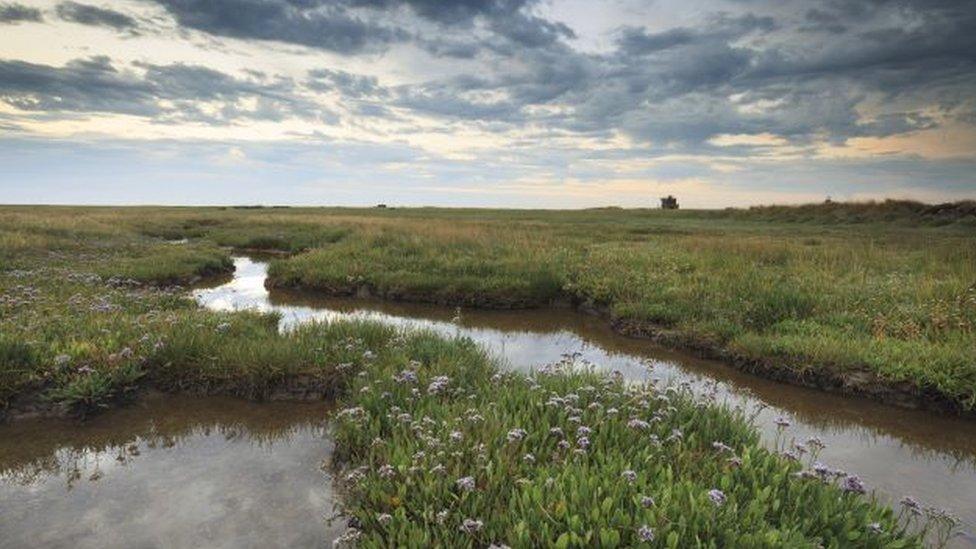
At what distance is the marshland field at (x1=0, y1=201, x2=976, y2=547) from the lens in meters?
5.04

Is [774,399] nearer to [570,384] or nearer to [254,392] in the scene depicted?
[570,384]

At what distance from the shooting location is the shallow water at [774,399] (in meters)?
7.57

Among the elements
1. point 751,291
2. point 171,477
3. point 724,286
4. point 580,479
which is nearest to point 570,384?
point 580,479

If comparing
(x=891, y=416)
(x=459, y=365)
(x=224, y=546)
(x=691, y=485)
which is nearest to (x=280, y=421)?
(x=459, y=365)

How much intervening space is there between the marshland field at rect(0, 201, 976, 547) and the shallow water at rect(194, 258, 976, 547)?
6 cm

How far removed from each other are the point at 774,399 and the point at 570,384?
464 centimetres

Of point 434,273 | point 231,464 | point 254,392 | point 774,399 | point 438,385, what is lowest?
point 774,399

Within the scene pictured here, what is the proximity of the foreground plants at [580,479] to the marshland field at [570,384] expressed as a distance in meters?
0.03

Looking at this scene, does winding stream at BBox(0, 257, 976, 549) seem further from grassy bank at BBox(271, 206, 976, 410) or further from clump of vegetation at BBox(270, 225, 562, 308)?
clump of vegetation at BBox(270, 225, 562, 308)

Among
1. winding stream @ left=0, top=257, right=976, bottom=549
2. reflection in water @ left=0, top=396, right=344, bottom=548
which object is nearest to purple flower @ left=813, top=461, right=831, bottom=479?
winding stream @ left=0, top=257, right=976, bottom=549

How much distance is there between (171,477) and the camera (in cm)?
680

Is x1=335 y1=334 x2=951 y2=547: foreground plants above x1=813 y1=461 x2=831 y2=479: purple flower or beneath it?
beneath

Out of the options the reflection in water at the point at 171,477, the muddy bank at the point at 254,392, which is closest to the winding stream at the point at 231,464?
the reflection in water at the point at 171,477

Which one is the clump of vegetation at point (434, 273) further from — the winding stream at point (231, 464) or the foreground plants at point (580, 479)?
the foreground plants at point (580, 479)
